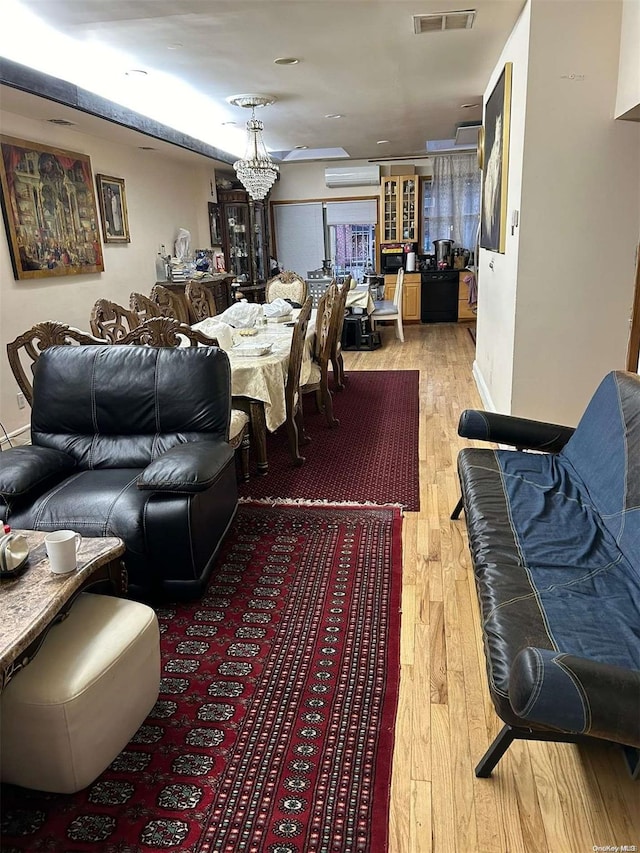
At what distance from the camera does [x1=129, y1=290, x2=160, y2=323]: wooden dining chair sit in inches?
194

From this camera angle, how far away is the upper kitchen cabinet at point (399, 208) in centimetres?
940

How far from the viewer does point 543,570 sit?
1.79m

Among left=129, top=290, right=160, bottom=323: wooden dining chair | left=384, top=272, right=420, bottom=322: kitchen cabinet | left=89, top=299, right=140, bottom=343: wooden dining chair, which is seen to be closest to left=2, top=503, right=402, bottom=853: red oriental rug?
left=89, top=299, right=140, bottom=343: wooden dining chair

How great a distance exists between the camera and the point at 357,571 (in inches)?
101

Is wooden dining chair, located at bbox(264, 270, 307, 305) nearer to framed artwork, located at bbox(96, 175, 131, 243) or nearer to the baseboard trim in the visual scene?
framed artwork, located at bbox(96, 175, 131, 243)

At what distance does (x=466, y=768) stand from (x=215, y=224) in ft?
26.6

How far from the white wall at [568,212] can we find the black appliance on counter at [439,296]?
564 cm

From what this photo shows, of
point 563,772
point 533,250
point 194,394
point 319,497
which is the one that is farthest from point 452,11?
point 563,772

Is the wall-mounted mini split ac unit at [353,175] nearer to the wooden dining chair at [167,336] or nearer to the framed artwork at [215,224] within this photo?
the framed artwork at [215,224]

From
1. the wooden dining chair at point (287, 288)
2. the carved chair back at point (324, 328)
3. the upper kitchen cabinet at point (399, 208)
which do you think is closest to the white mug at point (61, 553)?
the carved chair back at point (324, 328)

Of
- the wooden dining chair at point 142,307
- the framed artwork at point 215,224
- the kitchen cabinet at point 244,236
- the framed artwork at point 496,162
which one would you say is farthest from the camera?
the kitchen cabinet at point 244,236

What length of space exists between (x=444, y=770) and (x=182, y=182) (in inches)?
295

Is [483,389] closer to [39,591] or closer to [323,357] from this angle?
[323,357]

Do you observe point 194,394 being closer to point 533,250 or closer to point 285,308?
point 533,250
